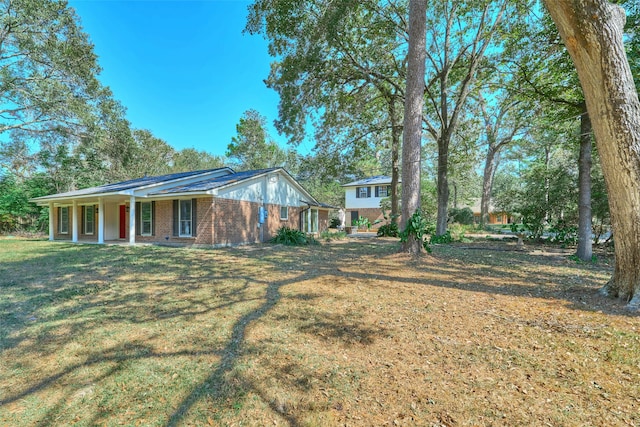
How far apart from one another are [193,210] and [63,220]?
12198mm

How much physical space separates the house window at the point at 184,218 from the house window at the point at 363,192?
21.0 metres

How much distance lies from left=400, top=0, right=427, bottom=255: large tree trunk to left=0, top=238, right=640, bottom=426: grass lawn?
313cm

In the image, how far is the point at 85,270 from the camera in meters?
7.52

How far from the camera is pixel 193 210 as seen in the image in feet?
42.8

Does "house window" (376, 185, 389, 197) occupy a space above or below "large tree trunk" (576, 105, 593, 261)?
above

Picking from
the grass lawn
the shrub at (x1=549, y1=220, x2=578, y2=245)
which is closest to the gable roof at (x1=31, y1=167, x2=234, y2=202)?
the grass lawn

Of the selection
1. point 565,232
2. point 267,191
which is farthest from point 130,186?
point 565,232

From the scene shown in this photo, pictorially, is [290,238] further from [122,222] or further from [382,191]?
[382,191]

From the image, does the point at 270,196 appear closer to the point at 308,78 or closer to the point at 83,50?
the point at 308,78

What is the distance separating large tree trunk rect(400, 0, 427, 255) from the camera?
8.54m

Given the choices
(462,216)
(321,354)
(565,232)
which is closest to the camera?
(321,354)

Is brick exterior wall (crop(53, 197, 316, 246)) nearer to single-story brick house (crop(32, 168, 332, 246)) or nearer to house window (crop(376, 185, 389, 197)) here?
single-story brick house (crop(32, 168, 332, 246))

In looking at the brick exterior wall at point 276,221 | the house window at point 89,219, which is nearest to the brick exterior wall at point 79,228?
the house window at point 89,219

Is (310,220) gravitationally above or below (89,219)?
below
